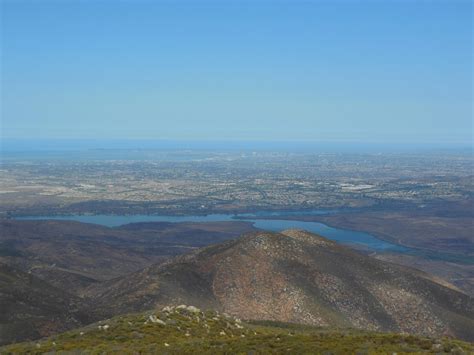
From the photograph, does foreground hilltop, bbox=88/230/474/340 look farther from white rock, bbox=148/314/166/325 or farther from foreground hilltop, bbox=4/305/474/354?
foreground hilltop, bbox=4/305/474/354

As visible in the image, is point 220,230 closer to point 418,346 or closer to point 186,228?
point 186,228

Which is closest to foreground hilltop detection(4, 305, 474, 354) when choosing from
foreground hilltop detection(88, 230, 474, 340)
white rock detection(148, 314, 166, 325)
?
white rock detection(148, 314, 166, 325)

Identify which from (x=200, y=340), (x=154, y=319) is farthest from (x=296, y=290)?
(x=200, y=340)

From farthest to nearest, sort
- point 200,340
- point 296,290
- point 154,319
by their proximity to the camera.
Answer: point 296,290, point 154,319, point 200,340

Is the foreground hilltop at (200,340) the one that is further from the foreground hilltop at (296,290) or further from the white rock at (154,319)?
the foreground hilltop at (296,290)

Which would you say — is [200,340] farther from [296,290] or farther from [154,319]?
[296,290]

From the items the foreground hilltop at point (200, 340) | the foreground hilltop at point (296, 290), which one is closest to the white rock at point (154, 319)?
the foreground hilltop at point (200, 340)
